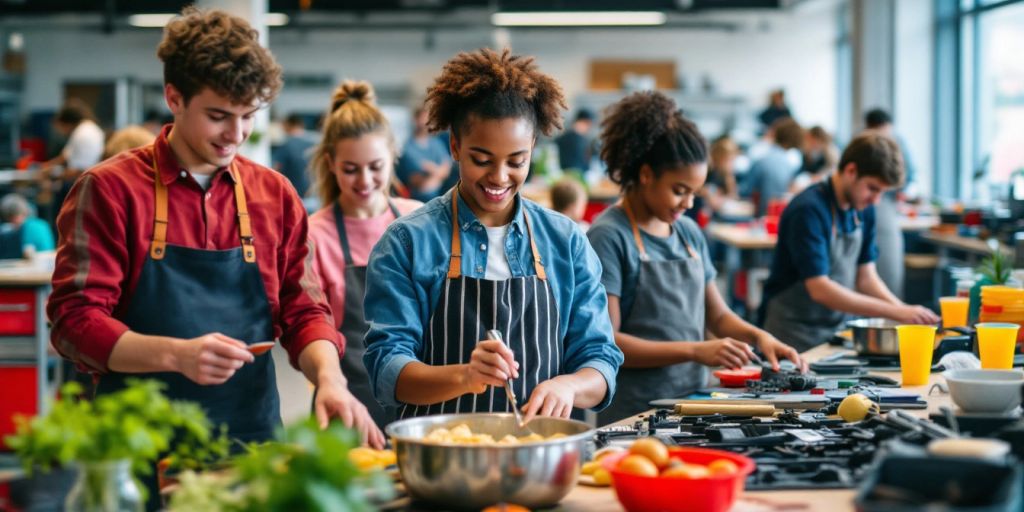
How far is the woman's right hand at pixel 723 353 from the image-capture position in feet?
9.36

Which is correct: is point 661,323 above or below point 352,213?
below

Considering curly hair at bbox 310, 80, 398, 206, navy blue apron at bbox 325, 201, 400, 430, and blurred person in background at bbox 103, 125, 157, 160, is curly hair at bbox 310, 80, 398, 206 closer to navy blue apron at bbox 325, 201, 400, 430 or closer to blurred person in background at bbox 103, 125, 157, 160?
navy blue apron at bbox 325, 201, 400, 430

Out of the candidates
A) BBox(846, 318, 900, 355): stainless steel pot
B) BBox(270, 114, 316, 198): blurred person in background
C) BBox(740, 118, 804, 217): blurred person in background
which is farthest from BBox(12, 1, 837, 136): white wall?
BBox(846, 318, 900, 355): stainless steel pot

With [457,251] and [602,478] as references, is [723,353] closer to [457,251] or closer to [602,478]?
[457,251]

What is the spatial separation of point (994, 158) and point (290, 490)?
10.8 m

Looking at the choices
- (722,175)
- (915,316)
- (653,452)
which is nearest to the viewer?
(653,452)

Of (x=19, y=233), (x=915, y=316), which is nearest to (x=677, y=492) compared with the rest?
(x=915, y=316)

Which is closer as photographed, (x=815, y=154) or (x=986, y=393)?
(x=986, y=393)

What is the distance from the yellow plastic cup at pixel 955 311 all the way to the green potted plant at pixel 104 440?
2.82m

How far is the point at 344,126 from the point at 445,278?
1.39m

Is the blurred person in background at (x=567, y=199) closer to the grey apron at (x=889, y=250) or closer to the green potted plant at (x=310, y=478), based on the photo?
the grey apron at (x=889, y=250)

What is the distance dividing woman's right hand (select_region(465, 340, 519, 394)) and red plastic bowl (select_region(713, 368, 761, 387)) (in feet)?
3.84

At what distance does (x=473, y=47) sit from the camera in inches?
687

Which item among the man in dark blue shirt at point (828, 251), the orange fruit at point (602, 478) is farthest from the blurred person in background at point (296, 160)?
the orange fruit at point (602, 478)
